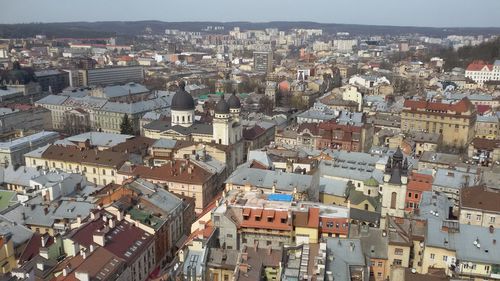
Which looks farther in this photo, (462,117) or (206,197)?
(462,117)

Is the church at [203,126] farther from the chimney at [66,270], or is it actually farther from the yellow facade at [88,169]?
the chimney at [66,270]

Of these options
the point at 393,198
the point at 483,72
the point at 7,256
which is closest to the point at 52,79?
the point at 7,256

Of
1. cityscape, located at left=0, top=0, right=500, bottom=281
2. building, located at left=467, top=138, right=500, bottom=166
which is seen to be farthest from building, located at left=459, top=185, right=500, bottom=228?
building, located at left=467, top=138, right=500, bottom=166

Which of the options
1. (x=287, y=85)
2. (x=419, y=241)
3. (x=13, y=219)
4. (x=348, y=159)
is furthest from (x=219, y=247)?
(x=287, y=85)

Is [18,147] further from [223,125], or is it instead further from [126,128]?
[223,125]

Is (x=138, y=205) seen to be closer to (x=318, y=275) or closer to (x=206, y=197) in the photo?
(x=206, y=197)

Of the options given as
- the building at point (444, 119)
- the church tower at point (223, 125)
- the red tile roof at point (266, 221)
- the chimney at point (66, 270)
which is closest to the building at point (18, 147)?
the church tower at point (223, 125)

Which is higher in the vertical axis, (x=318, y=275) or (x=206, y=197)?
(x=318, y=275)
